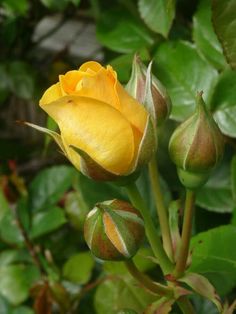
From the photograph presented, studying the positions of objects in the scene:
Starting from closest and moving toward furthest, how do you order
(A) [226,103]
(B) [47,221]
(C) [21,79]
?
1. (A) [226,103]
2. (B) [47,221]
3. (C) [21,79]

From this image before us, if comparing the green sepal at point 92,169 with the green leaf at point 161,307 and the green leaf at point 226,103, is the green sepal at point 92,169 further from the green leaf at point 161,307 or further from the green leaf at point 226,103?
the green leaf at point 226,103

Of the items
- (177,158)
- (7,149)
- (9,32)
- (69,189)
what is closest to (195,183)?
(177,158)

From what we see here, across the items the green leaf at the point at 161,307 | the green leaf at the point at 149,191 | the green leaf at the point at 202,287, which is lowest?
the green leaf at the point at 149,191

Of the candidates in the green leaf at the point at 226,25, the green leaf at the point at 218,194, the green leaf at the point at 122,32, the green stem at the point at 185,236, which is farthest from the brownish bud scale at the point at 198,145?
the green leaf at the point at 122,32

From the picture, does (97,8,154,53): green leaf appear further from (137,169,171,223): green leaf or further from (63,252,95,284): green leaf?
(63,252,95,284): green leaf

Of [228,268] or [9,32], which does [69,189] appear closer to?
[9,32]

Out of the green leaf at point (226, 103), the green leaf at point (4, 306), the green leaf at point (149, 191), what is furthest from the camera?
the green leaf at point (4, 306)

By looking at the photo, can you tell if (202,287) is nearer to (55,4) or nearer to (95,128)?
(95,128)

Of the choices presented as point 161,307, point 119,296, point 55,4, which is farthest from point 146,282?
point 55,4
